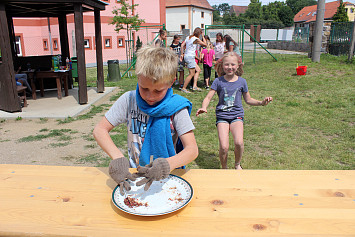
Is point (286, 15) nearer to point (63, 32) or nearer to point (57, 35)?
point (57, 35)

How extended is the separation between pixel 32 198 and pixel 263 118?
554 cm

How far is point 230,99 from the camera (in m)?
3.65

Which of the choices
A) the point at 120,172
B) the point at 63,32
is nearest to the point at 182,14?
the point at 63,32

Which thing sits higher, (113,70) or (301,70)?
(301,70)

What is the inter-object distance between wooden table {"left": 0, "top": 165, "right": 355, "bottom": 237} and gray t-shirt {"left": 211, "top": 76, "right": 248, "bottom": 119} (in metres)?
1.90

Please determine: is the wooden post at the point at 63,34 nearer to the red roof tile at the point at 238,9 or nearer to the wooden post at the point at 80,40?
the wooden post at the point at 80,40

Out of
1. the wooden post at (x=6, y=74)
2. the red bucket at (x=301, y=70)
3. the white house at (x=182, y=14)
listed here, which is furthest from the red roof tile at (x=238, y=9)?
the wooden post at (x=6, y=74)

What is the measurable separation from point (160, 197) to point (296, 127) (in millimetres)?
4864

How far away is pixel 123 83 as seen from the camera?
11727mm

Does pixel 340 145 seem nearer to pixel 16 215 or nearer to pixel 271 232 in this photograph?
pixel 271 232

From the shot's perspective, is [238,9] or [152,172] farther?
[238,9]

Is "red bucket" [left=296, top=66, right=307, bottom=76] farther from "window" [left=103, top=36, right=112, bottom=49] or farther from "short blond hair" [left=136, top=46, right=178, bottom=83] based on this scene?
"window" [left=103, top=36, right=112, bottom=49]

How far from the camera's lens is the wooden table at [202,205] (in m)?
1.23

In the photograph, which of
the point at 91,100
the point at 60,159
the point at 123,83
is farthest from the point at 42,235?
the point at 123,83
